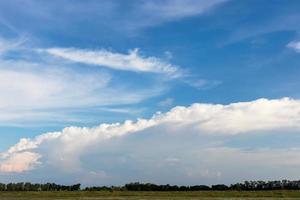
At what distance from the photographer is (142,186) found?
173125 mm

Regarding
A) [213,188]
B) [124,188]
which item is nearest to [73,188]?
[124,188]

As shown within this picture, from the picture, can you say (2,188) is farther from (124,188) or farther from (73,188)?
(124,188)

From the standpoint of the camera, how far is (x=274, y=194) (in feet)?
405

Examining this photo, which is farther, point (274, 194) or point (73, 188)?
point (73, 188)

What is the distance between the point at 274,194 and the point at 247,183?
1544 inches

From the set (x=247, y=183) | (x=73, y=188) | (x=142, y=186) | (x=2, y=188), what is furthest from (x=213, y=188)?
(x=2, y=188)

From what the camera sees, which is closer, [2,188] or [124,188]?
[124,188]

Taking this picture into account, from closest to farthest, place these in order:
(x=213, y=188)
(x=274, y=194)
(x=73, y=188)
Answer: (x=274, y=194), (x=213, y=188), (x=73, y=188)

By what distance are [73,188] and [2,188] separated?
25047mm

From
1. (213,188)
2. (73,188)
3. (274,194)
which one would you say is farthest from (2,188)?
(274,194)

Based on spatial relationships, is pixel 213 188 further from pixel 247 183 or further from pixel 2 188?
pixel 2 188

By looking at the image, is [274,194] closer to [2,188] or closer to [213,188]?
[213,188]

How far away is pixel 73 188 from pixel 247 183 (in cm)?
5431

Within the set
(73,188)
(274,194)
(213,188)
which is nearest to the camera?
(274,194)
